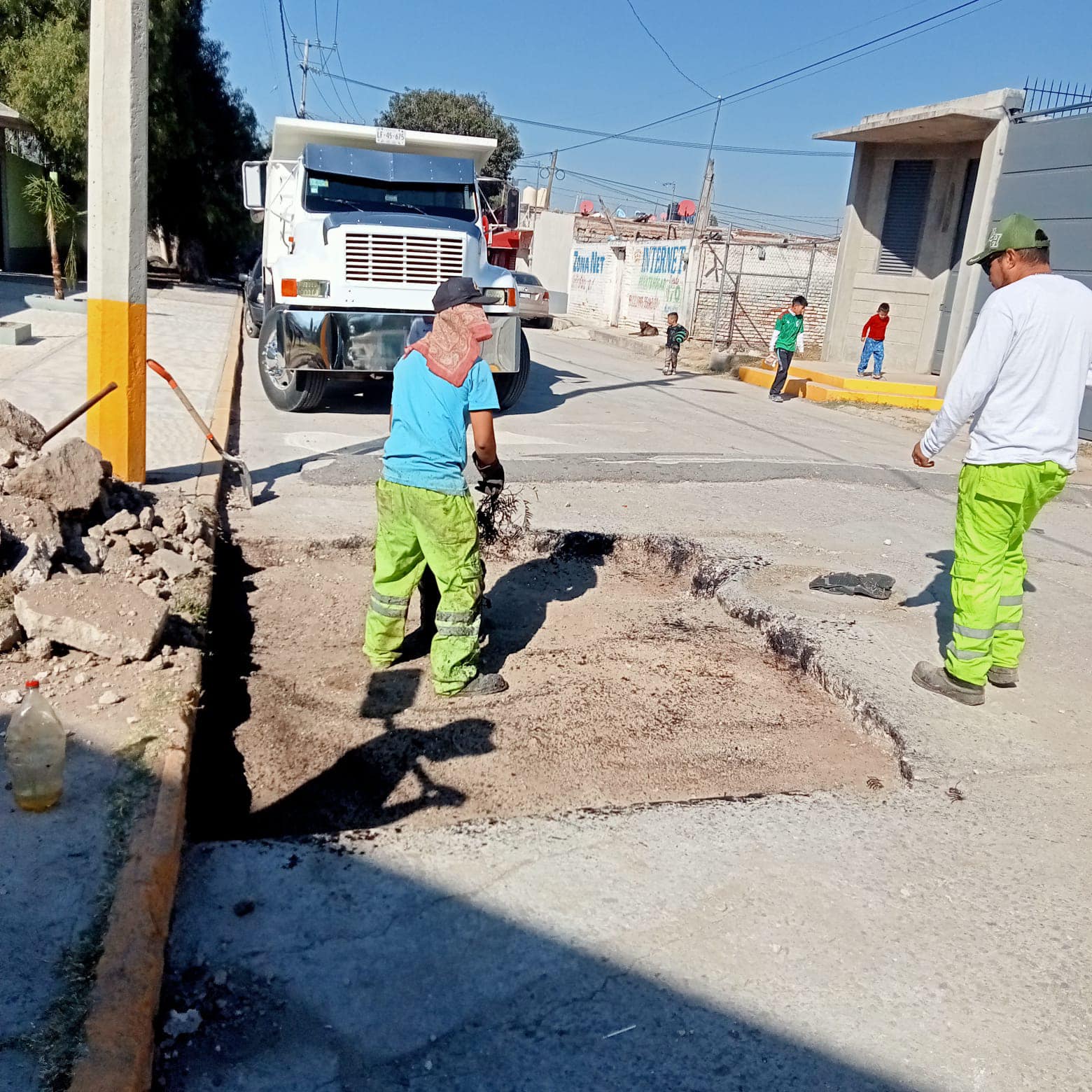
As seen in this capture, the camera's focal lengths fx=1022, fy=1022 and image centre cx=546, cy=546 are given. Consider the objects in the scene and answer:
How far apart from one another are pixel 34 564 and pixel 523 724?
2131mm

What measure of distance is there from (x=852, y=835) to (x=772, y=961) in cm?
71

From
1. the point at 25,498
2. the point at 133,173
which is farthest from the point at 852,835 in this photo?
the point at 133,173

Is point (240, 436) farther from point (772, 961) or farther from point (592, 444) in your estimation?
point (772, 961)

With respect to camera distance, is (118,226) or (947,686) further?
(118,226)

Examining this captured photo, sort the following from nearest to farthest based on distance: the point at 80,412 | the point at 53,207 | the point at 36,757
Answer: the point at 36,757 → the point at 80,412 → the point at 53,207

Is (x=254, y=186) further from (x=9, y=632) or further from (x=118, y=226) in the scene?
(x=9, y=632)

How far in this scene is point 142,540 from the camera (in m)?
4.98

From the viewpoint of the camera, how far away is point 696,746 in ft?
13.1

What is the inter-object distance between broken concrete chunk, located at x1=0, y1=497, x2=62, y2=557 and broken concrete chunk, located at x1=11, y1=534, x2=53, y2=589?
3 cm

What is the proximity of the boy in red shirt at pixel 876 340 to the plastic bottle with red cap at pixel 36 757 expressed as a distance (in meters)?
15.8

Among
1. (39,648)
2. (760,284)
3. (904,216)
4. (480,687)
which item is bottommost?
(480,687)

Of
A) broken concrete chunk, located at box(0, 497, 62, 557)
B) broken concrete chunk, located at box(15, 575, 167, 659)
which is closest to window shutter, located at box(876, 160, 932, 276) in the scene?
broken concrete chunk, located at box(0, 497, 62, 557)

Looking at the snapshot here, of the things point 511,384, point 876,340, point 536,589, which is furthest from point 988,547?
point 876,340

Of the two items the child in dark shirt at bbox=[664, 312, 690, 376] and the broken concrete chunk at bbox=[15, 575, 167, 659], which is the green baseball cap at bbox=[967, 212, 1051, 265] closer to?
the broken concrete chunk at bbox=[15, 575, 167, 659]
